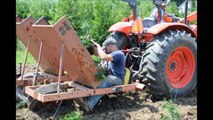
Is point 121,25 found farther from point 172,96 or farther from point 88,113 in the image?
point 88,113

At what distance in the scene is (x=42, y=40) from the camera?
223 inches

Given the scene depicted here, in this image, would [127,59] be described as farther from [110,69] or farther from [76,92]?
[76,92]

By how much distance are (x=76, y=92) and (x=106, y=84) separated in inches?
23.8

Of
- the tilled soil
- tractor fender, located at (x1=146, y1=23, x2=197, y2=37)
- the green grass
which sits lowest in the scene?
the tilled soil

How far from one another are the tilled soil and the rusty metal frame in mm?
335

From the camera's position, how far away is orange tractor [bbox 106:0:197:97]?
6.19 metres

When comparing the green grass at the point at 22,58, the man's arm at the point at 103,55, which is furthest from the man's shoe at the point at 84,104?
the green grass at the point at 22,58

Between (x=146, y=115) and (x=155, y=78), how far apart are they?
2.68 ft

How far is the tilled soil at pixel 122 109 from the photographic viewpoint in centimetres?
553

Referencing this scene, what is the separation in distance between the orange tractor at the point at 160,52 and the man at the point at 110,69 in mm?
524

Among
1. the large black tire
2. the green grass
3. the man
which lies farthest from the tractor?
the green grass

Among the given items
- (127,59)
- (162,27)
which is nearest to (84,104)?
(127,59)

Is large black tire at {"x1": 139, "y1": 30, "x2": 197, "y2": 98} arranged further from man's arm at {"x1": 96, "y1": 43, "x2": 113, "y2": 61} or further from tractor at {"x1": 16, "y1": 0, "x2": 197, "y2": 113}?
man's arm at {"x1": 96, "y1": 43, "x2": 113, "y2": 61}

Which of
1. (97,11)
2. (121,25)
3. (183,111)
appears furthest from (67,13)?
(183,111)
